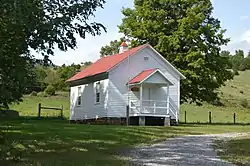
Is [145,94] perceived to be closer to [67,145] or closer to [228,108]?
[67,145]

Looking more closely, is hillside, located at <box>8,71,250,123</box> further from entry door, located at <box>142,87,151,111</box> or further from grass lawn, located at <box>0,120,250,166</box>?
grass lawn, located at <box>0,120,250,166</box>

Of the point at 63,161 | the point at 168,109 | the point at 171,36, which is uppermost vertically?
the point at 171,36

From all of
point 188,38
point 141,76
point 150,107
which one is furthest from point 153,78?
point 188,38

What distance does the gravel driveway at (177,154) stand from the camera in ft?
47.6

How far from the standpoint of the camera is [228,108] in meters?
57.6

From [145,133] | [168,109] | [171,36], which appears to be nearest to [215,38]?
[171,36]

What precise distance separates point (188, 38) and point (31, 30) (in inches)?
1113

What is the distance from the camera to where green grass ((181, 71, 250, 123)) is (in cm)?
4707

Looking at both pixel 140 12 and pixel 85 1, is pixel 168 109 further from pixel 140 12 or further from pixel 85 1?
pixel 85 1

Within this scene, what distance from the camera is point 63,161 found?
14297mm

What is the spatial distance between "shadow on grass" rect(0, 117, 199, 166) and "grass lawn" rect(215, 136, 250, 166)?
308 cm

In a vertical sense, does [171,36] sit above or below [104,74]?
above

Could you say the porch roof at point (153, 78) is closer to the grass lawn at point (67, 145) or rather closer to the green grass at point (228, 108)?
the grass lawn at point (67, 145)

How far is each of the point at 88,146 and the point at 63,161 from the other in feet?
11.9
